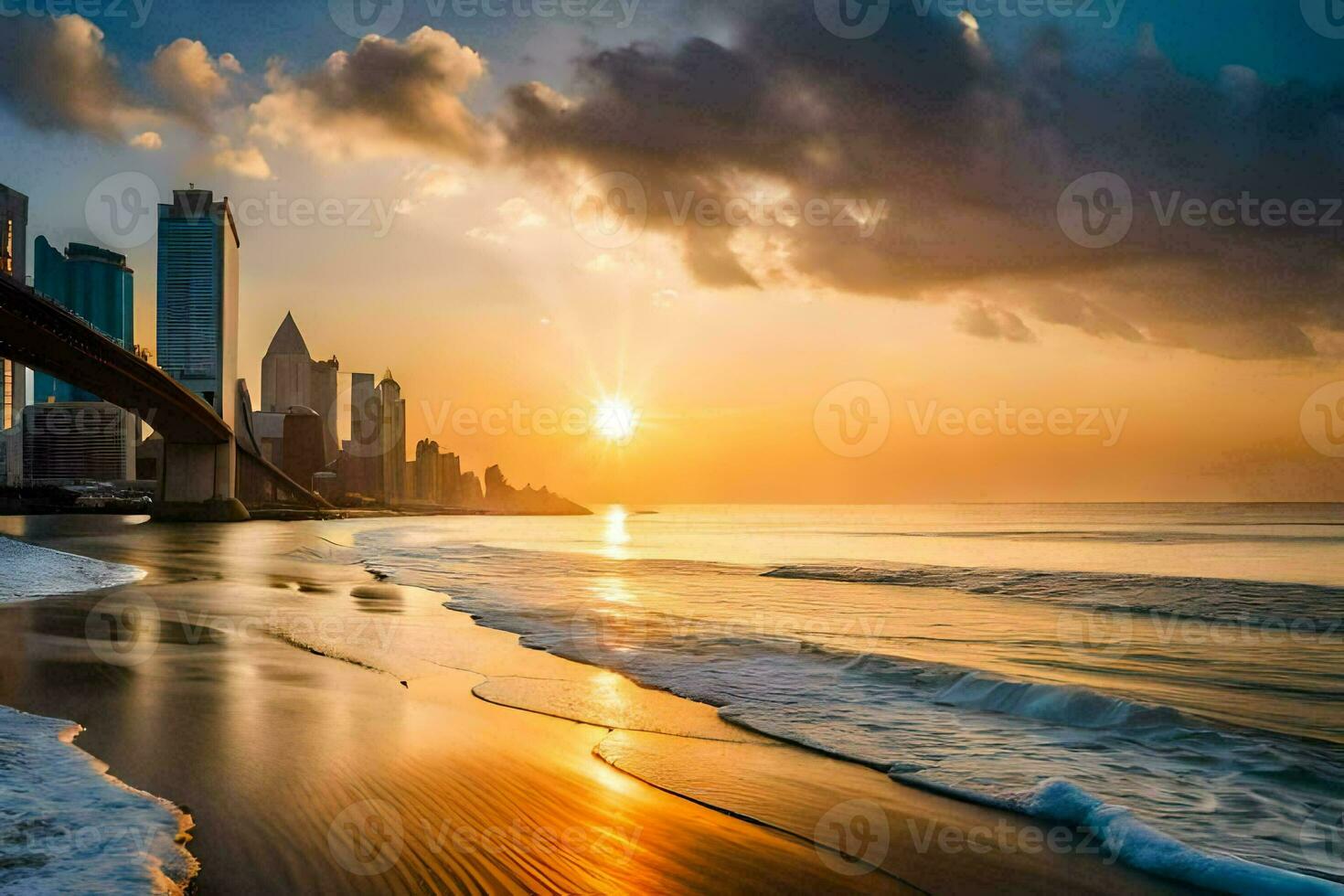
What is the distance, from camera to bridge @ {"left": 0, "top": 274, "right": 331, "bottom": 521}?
55656 mm

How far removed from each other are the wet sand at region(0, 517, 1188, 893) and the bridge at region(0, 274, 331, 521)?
57368 mm

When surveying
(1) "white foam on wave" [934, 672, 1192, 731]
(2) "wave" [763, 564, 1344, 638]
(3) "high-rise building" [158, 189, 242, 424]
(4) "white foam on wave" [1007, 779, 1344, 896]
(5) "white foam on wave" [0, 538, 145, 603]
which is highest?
(3) "high-rise building" [158, 189, 242, 424]

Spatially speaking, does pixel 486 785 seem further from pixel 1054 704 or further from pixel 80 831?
pixel 1054 704

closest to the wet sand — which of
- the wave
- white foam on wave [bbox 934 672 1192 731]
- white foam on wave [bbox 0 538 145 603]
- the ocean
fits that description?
the ocean

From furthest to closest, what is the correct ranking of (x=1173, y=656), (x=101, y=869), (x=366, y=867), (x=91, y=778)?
1. (x=1173, y=656)
2. (x=91, y=778)
3. (x=366, y=867)
4. (x=101, y=869)

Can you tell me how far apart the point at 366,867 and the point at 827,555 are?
36827mm

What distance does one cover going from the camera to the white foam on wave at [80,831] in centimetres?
381

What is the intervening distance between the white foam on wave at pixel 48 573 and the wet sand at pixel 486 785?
794 centimetres

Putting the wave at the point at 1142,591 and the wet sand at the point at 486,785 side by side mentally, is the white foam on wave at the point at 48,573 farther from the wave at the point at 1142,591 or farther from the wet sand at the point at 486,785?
the wave at the point at 1142,591

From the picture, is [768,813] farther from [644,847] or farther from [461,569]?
[461,569]

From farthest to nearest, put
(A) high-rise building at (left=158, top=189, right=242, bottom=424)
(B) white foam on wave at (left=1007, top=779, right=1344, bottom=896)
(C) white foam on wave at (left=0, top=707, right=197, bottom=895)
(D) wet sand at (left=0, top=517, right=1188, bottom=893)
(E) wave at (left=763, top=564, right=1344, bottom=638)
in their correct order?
(A) high-rise building at (left=158, top=189, right=242, bottom=424) < (E) wave at (left=763, top=564, right=1344, bottom=638) < (B) white foam on wave at (left=1007, top=779, right=1344, bottom=896) < (D) wet sand at (left=0, top=517, right=1188, bottom=893) < (C) white foam on wave at (left=0, top=707, right=197, bottom=895)

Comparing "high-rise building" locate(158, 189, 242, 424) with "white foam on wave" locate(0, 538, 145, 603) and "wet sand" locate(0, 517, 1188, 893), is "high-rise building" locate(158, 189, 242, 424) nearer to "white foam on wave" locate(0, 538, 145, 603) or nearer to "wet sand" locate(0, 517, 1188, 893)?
"white foam on wave" locate(0, 538, 145, 603)

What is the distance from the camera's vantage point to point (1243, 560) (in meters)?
34.0

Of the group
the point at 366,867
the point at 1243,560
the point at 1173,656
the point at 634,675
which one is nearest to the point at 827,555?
the point at 1243,560
